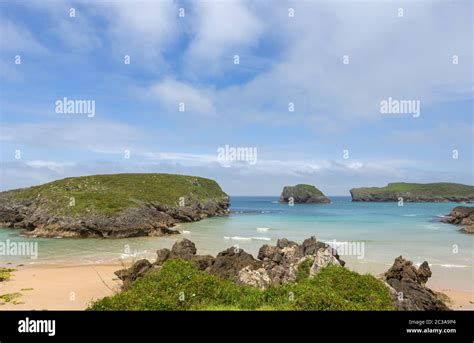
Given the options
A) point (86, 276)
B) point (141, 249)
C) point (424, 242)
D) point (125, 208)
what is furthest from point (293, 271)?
point (125, 208)

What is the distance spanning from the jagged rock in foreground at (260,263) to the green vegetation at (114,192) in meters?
42.2

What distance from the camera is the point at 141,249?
151 feet

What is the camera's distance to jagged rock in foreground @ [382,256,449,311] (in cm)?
1523

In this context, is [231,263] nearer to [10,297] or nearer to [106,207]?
[10,297]

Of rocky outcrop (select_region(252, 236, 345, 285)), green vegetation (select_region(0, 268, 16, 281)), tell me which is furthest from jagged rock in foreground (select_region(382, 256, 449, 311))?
green vegetation (select_region(0, 268, 16, 281))

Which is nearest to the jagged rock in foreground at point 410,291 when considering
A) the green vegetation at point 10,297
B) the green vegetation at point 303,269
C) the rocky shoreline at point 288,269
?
the rocky shoreline at point 288,269

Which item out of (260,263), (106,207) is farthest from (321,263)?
(106,207)

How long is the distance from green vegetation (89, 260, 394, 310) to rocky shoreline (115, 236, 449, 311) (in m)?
1.83

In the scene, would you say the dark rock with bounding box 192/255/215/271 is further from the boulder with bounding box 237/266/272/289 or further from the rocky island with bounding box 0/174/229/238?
the rocky island with bounding box 0/174/229/238

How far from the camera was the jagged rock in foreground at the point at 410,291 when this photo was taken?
600 inches
